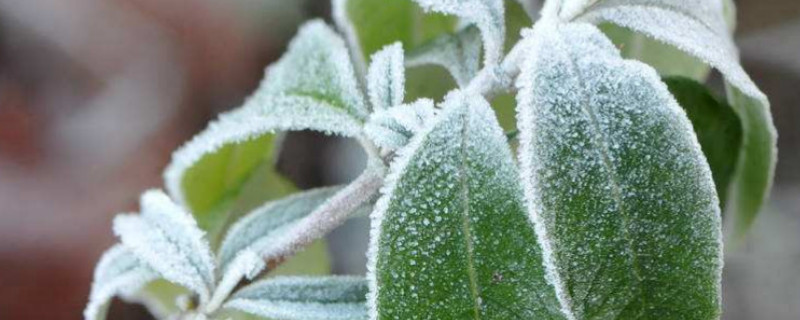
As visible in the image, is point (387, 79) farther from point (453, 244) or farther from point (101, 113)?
point (101, 113)

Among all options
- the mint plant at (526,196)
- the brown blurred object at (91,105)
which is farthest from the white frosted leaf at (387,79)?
the brown blurred object at (91,105)

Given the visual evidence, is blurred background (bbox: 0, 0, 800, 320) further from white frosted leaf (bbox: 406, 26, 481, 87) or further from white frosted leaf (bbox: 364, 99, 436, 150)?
white frosted leaf (bbox: 364, 99, 436, 150)

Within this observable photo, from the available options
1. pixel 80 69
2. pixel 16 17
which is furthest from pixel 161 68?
pixel 16 17

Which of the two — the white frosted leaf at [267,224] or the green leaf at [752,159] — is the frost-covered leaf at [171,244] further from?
the green leaf at [752,159]

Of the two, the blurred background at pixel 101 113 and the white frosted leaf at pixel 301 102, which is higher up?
the blurred background at pixel 101 113

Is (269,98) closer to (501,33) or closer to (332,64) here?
(332,64)

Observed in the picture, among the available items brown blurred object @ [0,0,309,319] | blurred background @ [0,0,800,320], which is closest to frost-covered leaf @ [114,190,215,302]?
blurred background @ [0,0,800,320]

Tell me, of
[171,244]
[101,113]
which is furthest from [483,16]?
[101,113]
